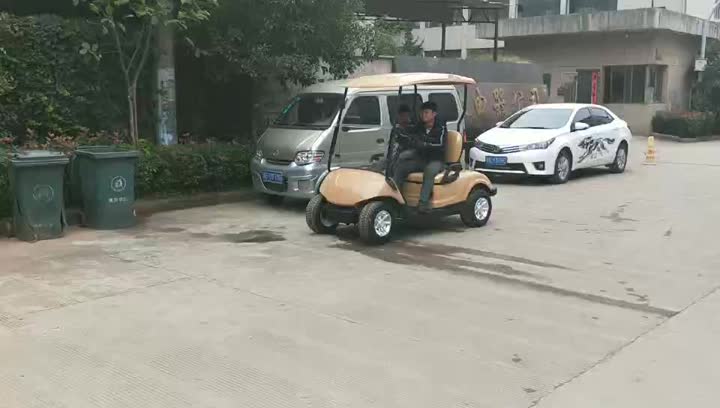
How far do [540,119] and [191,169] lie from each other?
23.3 feet

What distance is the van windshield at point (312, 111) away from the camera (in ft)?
34.4

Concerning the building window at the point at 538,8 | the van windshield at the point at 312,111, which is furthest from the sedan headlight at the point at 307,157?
the building window at the point at 538,8

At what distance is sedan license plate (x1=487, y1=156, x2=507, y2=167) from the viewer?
13.0m

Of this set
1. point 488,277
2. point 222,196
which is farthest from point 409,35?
point 488,277

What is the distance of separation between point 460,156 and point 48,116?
625 cm

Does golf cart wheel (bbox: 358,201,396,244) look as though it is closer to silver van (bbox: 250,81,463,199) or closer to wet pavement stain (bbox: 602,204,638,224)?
silver van (bbox: 250,81,463,199)

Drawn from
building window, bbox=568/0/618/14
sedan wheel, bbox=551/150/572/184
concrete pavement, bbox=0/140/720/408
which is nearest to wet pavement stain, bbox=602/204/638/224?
concrete pavement, bbox=0/140/720/408

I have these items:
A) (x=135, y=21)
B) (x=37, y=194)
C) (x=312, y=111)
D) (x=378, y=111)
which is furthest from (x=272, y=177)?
(x=135, y=21)

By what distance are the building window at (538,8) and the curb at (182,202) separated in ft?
79.1

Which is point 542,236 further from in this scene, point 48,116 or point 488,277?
point 48,116

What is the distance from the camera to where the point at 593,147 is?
14.1 metres

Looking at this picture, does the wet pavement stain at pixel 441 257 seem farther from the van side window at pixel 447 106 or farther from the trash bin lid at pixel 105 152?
the van side window at pixel 447 106

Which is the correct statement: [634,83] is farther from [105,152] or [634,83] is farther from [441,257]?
[105,152]

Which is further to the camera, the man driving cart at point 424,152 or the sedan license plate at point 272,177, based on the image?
the sedan license plate at point 272,177
